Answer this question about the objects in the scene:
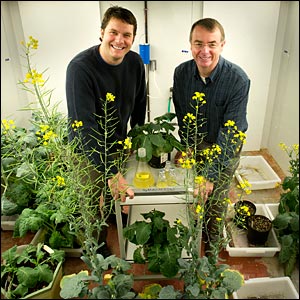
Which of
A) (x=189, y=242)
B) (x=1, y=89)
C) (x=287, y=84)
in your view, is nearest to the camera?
→ (x=1, y=89)

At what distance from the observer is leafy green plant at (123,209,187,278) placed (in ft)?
3.98

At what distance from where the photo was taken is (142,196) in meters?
1.23

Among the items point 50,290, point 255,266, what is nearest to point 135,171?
point 50,290

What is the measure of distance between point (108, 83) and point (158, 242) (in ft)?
2.27

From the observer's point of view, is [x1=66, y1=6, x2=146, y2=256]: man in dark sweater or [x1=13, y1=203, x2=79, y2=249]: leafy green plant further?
[x1=13, y1=203, x2=79, y2=249]: leafy green plant

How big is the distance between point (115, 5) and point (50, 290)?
110cm

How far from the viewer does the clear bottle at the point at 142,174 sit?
125 centimetres

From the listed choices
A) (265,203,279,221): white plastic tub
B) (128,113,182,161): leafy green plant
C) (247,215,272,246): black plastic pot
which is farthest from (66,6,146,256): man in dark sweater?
(265,203,279,221): white plastic tub

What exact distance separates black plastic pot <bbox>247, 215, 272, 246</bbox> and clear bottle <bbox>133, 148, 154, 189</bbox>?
2.21 feet

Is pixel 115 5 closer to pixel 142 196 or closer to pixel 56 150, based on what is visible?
pixel 56 150

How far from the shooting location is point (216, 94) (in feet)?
4.42

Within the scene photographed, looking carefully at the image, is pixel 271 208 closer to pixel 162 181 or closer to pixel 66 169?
pixel 162 181

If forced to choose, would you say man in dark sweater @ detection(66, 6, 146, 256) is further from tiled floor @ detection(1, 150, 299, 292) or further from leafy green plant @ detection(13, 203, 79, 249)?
tiled floor @ detection(1, 150, 299, 292)

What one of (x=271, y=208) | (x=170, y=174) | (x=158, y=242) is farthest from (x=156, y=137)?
(x=271, y=208)
